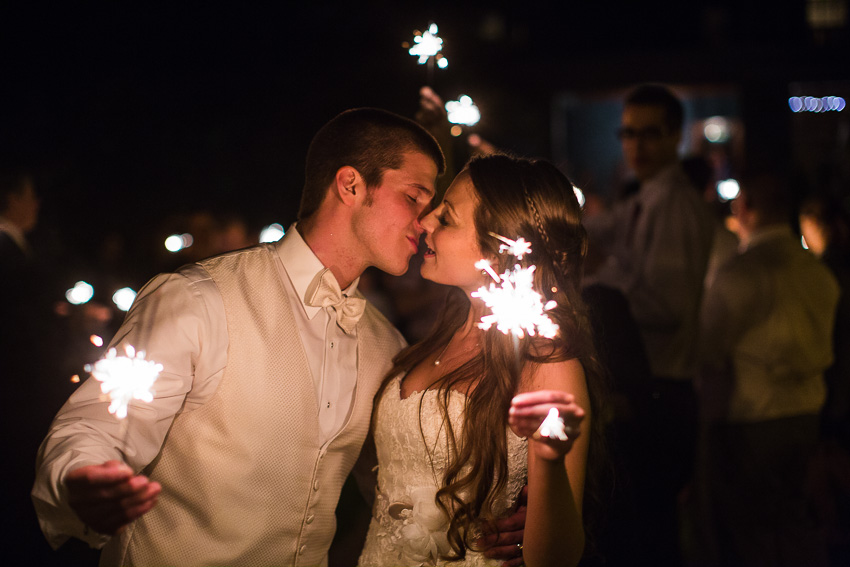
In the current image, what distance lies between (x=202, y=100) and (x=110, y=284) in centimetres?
530

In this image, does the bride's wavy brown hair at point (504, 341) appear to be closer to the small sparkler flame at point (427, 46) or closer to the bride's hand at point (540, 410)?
the small sparkler flame at point (427, 46)

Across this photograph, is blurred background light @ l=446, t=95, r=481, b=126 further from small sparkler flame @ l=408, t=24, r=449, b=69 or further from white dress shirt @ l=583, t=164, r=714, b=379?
white dress shirt @ l=583, t=164, r=714, b=379

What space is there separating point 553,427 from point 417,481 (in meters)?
0.81

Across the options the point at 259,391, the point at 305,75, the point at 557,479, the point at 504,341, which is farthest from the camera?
the point at 305,75

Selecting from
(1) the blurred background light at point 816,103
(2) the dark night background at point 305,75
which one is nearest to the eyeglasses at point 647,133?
(2) the dark night background at point 305,75

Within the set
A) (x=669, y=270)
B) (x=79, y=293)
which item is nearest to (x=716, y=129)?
A: (x=669, y=270)

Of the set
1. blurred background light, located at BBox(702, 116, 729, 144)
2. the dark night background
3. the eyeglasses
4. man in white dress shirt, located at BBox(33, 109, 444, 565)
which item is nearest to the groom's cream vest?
man in white dress shirt, located at BBox(33, 109, 444, 565)

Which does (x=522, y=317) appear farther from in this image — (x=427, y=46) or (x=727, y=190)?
(x=727, y=190)

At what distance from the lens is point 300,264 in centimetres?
223

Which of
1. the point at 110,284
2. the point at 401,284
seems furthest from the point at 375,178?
the point at 110,284

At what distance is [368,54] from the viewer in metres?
10.9

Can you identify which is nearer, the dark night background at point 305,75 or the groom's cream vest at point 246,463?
the groom's cream vest at point 246,463

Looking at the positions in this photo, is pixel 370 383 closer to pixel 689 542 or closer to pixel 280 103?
pixel 689 542

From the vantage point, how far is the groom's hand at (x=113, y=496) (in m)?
1.40
